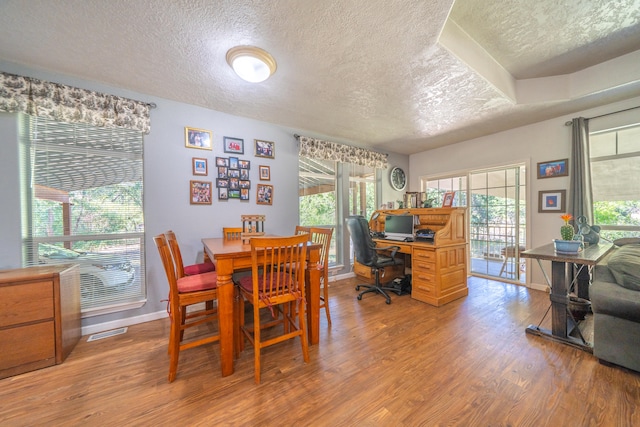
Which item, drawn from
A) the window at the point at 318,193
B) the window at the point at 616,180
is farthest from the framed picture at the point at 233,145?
the window at the point at 616,180

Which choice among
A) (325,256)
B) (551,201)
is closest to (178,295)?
(325,256)

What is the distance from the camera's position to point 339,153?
383 cm

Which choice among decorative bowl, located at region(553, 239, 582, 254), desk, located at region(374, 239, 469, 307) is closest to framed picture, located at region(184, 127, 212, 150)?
desk, located at region(374, 239, 469, 307)

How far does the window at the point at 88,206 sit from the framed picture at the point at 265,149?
1290 millimetres

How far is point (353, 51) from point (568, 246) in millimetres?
2469

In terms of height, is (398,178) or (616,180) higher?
(398,178)

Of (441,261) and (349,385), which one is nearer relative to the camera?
(349,385)

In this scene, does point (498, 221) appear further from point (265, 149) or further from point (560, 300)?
point (265, 149)

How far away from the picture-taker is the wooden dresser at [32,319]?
5.19 feet

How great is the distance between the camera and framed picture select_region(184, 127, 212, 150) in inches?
105

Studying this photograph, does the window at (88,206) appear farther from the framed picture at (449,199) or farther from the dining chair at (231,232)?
the framed picture at (449,199)

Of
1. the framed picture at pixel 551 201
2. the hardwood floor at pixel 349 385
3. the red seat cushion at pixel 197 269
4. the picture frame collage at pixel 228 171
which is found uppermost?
the picture frame collage at pixel 228 171

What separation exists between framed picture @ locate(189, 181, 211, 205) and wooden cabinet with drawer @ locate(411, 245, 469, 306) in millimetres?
2757

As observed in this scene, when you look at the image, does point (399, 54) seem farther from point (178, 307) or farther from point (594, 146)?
point (594, 146)
